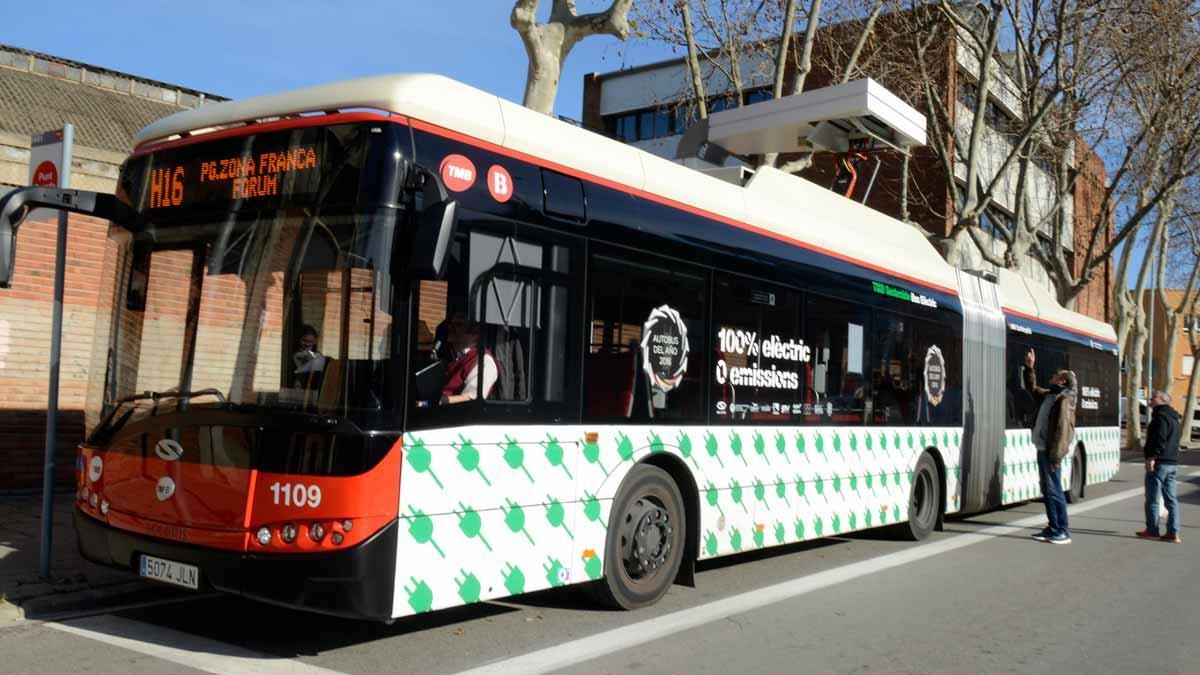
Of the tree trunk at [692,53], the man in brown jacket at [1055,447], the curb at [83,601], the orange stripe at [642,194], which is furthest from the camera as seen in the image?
the tree trunk at [692,53]

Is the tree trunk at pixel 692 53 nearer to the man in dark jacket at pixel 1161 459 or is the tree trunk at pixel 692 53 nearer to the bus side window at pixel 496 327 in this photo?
the man in dark jacket at pixel 1161 459

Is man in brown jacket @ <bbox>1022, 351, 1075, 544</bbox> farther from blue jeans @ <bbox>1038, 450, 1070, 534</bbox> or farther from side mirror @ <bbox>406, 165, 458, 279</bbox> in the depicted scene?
side mirror @ <bbox>406, 165, 458, 279</bbox>

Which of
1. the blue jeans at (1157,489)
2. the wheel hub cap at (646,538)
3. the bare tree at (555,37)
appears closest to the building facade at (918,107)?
the bare tree at (555,37)

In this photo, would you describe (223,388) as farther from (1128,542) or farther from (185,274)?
(1128,542)

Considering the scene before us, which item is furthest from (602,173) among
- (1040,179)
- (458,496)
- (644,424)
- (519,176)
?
(1040,179)

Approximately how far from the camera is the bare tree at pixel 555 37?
11516 millimetres

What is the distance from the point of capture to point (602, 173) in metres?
6.97

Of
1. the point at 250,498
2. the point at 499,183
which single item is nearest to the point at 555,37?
the point at 499,183

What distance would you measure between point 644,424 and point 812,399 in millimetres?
2623

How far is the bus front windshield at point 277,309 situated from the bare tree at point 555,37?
6.14 m

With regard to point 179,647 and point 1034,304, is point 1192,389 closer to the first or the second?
point 1034,304

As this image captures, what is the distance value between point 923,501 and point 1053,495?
1.54m

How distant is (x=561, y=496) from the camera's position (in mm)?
6473

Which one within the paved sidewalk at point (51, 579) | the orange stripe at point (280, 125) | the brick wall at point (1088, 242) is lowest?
the paved sidewalk at point (51, 579)
